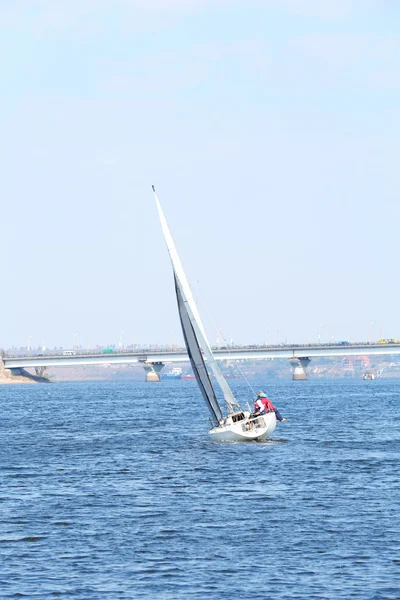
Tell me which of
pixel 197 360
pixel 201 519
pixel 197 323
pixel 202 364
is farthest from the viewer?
pixel 197 360

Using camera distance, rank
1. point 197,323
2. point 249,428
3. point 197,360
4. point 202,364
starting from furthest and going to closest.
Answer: point 197,360, point 202,364, point 197,323, point 249,428

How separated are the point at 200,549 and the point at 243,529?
11.8 feet

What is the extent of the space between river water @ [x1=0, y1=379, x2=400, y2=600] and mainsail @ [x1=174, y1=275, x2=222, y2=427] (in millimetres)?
2317

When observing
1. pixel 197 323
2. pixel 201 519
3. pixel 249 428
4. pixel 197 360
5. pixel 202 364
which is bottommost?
pixel 201 519

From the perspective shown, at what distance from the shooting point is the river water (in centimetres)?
3008

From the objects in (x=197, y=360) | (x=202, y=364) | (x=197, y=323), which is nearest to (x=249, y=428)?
(x=202, y=364)

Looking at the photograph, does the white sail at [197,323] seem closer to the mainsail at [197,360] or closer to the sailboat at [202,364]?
the sailboat at [202,364]

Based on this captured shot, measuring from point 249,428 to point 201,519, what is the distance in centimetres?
2740

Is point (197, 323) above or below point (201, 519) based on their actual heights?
above

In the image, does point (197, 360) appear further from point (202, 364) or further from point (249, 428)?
point (249, 428)

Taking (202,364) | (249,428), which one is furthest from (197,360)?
(249,428)

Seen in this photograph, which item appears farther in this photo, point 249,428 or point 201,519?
point 249,428

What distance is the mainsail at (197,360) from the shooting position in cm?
7019

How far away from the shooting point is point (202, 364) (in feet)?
233
